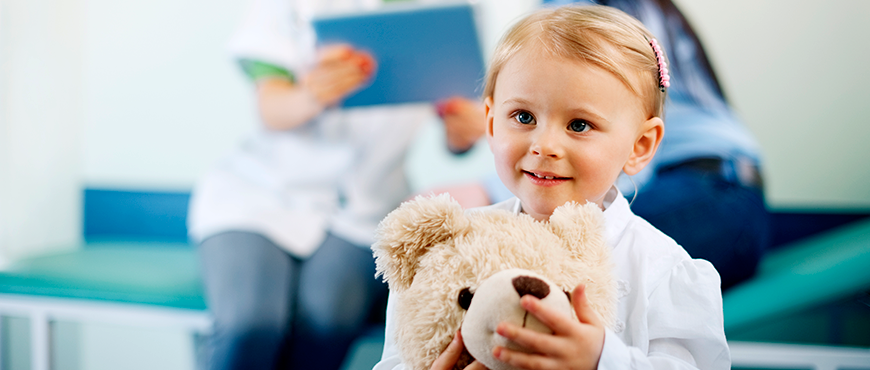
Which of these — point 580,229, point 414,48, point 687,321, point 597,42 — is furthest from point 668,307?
point 414,48

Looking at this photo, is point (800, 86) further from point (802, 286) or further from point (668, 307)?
point (668, 307)

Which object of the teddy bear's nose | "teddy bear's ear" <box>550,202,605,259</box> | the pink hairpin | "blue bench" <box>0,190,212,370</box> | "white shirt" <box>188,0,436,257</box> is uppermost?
the pink hairpin

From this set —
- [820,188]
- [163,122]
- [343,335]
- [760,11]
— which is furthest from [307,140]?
[820,188]

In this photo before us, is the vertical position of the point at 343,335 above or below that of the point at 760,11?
below

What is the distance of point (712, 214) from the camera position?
89 cm

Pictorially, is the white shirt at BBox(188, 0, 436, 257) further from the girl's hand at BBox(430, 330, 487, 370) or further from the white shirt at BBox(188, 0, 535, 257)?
the girl's hand at BBox(430, 330, 487, 370)

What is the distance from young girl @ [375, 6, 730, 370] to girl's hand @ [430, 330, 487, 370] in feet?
0.33

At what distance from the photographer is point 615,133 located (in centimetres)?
45

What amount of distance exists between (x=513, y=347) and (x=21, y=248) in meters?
1.63

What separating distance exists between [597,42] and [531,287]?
226mm

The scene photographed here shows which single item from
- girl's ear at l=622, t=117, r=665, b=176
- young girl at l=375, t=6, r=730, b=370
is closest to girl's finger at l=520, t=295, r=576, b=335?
young girl at l=375, t=6, r=730, b=370

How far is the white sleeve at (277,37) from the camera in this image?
120 cm

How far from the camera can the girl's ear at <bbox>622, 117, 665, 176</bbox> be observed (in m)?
0.48

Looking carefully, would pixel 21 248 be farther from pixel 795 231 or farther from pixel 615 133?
pixel 795 231
